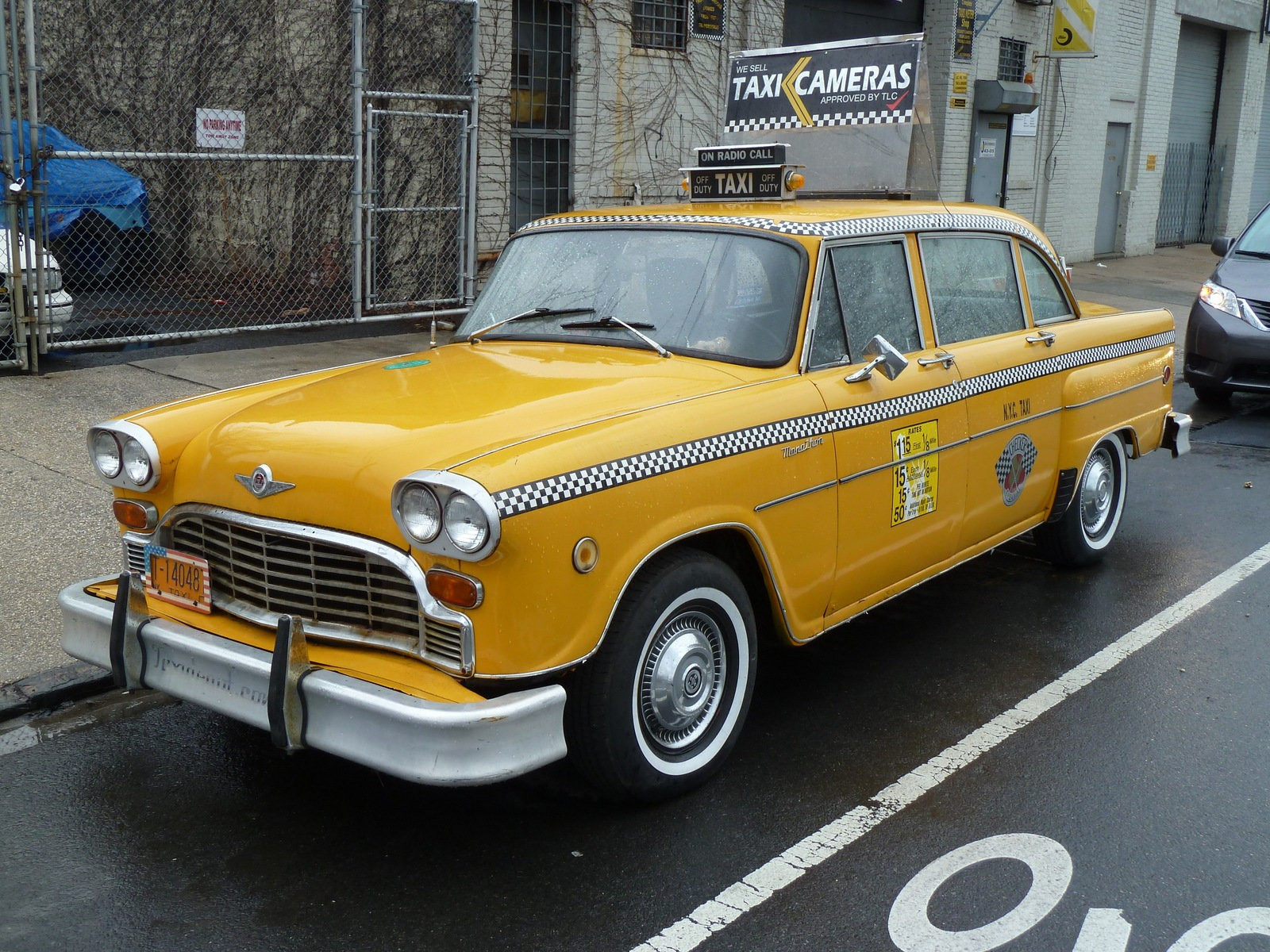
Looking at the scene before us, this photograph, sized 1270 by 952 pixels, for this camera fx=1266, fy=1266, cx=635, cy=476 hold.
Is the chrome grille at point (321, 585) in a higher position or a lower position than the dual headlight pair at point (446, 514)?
lower

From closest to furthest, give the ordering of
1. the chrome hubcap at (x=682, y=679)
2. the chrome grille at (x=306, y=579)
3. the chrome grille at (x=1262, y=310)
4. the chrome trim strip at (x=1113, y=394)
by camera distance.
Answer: the chrome grille at (x=306, y=579)
the chrome hubcap at (x=682, y=679)
the chrome trim strip at (x=1113, y=394)
the chrome grille at (x=1262, y=310)

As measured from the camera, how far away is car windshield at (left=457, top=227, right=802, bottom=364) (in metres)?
4.32

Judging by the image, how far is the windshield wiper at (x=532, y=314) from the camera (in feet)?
15.2

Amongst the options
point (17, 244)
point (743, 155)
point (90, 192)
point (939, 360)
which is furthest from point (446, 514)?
point (90, 192)

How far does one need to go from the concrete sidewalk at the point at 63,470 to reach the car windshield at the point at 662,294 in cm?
208

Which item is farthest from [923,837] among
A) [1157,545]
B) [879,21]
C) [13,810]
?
[879,21]

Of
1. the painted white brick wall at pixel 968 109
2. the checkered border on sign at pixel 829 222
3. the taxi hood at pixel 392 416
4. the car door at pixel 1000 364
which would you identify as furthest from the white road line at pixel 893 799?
the painted white brick wall at pixel 968 109

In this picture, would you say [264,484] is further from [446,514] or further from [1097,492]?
[1097,492]

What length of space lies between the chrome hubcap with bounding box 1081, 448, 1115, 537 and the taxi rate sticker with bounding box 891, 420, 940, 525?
1538 millimetres

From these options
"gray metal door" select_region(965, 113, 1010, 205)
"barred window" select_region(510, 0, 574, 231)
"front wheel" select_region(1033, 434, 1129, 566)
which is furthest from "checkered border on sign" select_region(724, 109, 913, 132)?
"gray metal door" select_region(965, 113, 1010, 205)

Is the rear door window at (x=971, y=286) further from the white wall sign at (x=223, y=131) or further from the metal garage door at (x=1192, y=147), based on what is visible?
the metal garage door at (x=1192, y=147)

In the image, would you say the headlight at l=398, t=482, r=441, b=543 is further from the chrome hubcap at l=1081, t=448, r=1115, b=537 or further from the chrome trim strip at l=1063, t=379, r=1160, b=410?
the chrome hubcap at l=1081, t=448, r=1115, b=537

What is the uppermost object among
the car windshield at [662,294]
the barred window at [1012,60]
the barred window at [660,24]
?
the barred window at [1012,60]

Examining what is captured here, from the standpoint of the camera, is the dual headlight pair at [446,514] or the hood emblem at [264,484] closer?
the dual headlight pair at [446,514]
